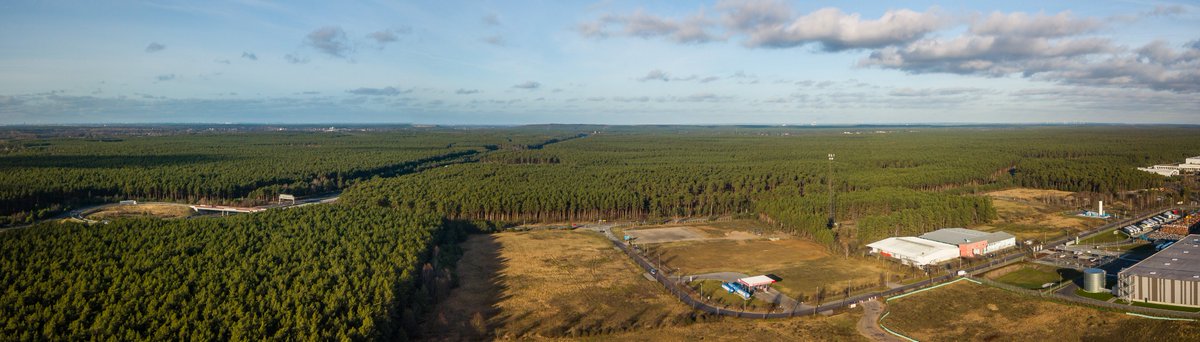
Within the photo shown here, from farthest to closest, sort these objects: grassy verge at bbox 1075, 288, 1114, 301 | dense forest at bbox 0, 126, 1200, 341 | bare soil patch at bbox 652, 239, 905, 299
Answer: bare soil patch at bbox 652, 239, 905, 299, grassy verge at bbox 1075, 288, 1114, 301, dense forest at bbox 0, 126, 1200, 341

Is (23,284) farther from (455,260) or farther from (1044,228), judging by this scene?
(1044,228)

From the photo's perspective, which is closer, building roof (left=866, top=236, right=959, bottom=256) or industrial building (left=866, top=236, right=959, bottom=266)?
industrial building (left=866, top=236, right=959, bottom=266)

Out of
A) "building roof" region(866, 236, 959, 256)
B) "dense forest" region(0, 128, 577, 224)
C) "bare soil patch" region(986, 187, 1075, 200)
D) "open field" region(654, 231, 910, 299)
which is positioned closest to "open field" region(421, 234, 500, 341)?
"open field" region(654, 231, 910, 299)

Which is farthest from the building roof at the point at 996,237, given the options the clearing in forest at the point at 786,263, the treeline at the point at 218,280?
the treeline at the point at 218,280

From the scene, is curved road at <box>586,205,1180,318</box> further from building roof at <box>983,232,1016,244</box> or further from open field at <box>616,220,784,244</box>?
open field at <box>616,220,784,244</box>

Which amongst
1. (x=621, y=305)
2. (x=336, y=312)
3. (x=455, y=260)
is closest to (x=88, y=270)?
(x=336, y=312)

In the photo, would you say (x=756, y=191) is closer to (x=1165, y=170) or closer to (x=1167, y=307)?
(x=1167, y=307)
